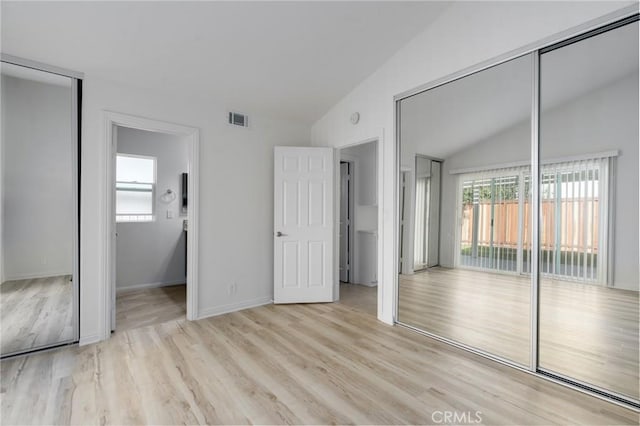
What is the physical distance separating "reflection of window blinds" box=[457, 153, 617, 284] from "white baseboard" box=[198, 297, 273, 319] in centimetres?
256

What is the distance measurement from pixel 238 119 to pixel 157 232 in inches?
A: 97.5

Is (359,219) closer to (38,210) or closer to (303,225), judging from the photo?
(303,225)

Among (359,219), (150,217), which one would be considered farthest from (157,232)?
(359,219)

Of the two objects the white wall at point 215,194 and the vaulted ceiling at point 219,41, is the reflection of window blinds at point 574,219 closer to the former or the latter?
the vaulted ceiling at point 219,41

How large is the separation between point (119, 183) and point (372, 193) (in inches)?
153

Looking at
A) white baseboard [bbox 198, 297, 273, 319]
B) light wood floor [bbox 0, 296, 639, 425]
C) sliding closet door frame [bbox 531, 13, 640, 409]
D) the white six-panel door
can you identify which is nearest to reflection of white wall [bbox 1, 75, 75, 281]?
light wood floor [bbox 0, 296, 639, 425]

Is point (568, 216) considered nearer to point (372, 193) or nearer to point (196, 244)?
point (372, 193)

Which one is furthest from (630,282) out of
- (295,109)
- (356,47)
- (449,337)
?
(295,109)

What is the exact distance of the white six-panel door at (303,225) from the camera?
4.14 metres

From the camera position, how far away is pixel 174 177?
5.25 m

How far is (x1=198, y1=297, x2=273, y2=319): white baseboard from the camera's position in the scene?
3.65m

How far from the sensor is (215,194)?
12.2 feet

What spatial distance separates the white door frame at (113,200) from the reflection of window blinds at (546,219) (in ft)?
9.26

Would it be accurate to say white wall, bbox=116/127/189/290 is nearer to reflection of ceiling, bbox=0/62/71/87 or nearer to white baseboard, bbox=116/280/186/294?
white baseboard, bbox=116/280/186/294
